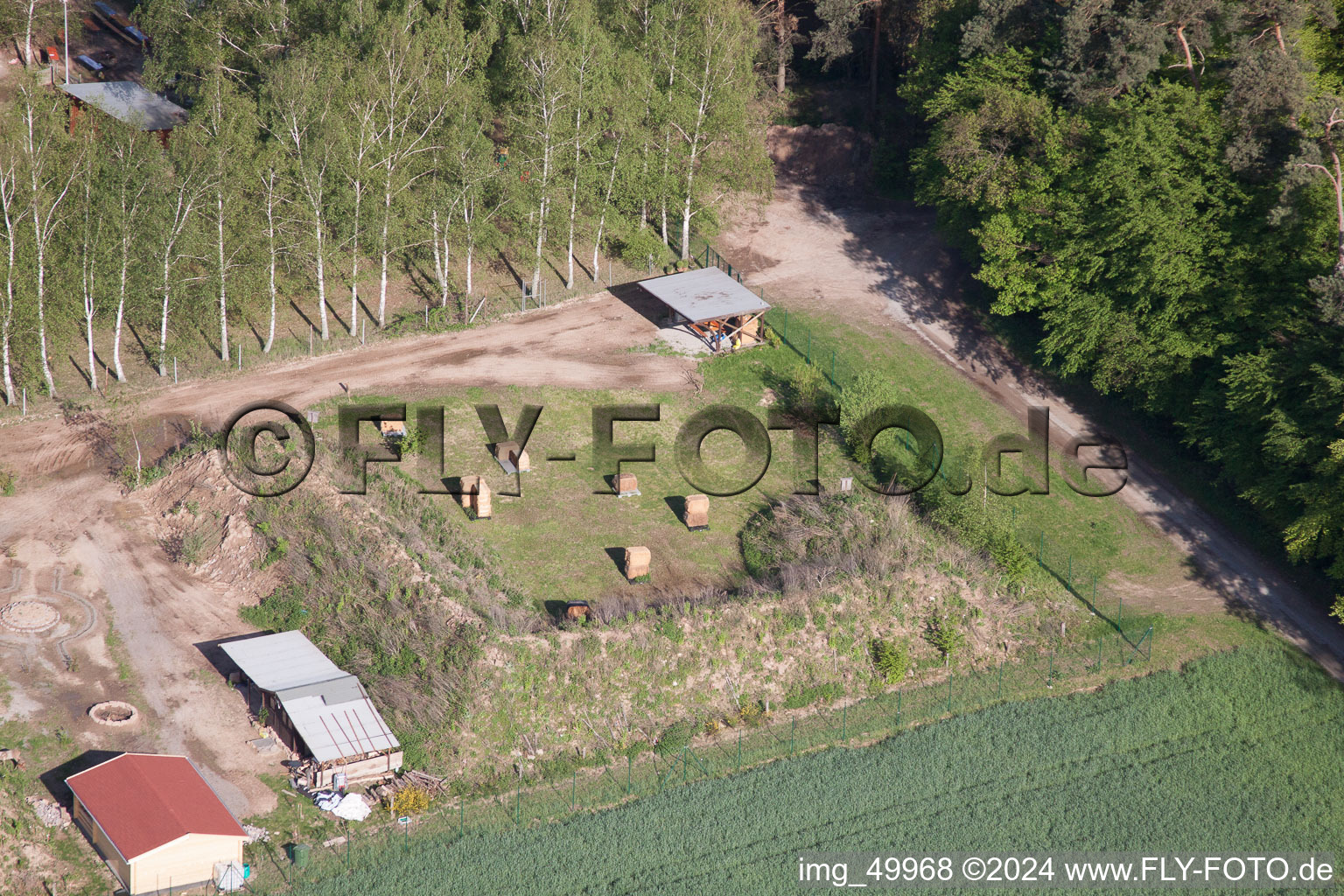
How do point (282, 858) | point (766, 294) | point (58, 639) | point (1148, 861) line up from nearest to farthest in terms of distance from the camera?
point (282, 858) → point (1148, 861) → point (58, 639) → point (766, 294)

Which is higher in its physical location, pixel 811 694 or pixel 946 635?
pixel 946 635

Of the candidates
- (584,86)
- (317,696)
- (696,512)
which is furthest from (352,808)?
(584,86)

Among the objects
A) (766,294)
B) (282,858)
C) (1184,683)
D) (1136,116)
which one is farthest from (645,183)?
(282,858)

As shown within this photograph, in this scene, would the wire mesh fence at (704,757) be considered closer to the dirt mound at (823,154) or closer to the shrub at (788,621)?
the shrub at (788,621)

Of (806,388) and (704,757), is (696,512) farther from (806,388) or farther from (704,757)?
(704,757)

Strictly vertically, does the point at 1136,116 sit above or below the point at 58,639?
above

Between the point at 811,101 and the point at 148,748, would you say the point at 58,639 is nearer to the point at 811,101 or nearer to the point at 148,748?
the point at 148,748
